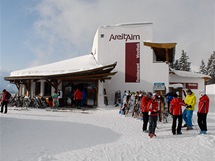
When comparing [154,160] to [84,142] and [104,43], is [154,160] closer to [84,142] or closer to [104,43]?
[84,142]

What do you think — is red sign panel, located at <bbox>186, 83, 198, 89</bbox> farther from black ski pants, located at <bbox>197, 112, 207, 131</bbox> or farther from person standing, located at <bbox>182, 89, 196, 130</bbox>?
black ski pants, located at <bbox>197, 112, 207, 131</bbox>

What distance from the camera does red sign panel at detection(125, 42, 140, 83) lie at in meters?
21.4

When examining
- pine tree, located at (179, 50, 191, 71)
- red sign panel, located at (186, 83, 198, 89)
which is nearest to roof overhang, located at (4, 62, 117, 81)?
red sign panel, located at (186, 83, 198, 89)

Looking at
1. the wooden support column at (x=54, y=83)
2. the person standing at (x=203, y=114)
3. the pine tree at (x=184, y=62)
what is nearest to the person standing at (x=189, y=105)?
the person standing at (x=203, y=114)

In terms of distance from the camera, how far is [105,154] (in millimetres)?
5828

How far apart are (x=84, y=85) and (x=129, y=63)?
4.80 metres

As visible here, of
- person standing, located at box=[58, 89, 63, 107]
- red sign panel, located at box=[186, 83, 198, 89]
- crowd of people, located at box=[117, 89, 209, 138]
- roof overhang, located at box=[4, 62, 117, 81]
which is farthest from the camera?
red sign panel, located at box=[186, 83, 198, 89]

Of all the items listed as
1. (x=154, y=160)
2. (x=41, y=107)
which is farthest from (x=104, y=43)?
(x=154, y=160)

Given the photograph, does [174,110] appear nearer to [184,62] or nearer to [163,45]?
[163,45]

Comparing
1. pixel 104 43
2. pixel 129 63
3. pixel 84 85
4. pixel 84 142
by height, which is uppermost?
pixel 104 43

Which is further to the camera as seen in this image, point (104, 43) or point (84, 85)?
point (104, 43)

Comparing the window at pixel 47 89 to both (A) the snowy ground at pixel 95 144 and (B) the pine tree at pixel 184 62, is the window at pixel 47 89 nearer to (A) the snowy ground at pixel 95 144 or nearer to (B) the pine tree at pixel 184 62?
(A) the snowy ground at pixel 95 144

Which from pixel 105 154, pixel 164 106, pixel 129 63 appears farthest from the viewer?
pixel 129 63

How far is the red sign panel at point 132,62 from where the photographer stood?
21.4 m
